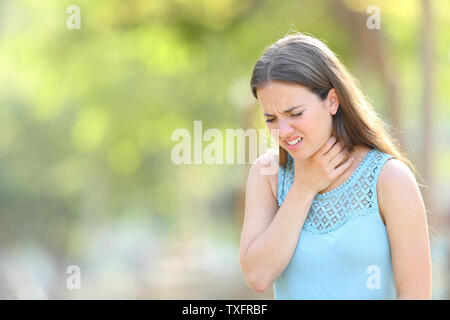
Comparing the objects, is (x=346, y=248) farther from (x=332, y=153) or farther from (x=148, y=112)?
(x=148, y=112)

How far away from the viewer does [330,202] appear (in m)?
2.63

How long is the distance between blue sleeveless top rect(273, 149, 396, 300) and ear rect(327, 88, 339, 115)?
221 millimetres

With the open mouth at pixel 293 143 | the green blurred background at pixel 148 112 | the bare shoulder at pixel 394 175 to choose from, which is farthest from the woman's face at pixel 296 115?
the green blurred background at pixel 148 112

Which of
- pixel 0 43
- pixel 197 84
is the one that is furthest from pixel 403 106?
pixel 0 43

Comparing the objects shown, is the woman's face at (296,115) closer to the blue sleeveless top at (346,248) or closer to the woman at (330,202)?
the woman at (330,202)

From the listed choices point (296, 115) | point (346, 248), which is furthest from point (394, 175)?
point (296, 115)

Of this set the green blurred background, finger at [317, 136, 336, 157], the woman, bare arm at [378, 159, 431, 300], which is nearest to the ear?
the woman

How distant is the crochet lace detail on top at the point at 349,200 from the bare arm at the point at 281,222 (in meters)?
0.05

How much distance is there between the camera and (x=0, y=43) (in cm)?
1359

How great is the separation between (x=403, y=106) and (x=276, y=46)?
6245 millimetres

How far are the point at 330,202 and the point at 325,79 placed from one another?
1.53ft

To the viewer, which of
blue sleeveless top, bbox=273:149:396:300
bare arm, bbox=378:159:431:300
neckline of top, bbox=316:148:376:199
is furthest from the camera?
neckline of top, bbox=316:148:376:199

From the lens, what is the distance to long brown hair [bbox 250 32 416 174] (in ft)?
8.32

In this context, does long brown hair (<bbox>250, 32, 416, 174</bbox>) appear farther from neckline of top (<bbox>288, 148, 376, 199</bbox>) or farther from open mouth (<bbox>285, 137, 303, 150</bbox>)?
open mouth (<bbox>285, 137, 303, 150</bbox>)
